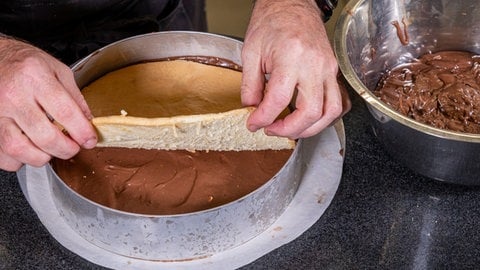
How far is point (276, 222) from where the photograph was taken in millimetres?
1214

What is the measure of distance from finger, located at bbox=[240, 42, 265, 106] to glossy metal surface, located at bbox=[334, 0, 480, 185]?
6.5 inches

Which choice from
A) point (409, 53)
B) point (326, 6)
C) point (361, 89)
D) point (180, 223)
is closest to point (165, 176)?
point (180, 223)

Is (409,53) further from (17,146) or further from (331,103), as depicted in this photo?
(17,146)

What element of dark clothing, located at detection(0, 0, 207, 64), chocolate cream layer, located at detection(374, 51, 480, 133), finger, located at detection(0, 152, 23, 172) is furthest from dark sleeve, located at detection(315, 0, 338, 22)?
finger, located at detection(0, 152, 23, 172)

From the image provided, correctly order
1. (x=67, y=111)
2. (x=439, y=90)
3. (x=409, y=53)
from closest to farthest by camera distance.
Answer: (x=67, y=111) → (x=439, y=90) → (x=409, y=53)

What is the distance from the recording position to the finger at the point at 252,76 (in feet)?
3.72

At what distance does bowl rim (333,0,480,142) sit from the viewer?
3.61ft

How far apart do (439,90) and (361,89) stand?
0.23 metres

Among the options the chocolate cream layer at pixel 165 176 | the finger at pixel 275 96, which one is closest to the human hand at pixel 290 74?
the finger at pixel 275 96

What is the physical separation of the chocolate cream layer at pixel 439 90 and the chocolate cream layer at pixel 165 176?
0.26 meters

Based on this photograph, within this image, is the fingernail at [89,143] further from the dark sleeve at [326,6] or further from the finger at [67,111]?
the dark sleeve at [326,6]

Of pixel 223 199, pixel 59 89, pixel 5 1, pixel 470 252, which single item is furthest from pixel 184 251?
pixel 5 1

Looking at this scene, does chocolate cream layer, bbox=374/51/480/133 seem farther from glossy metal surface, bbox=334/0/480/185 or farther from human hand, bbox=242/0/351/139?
human hand, bbox=242/0/351/139

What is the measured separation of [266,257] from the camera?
3.81 ft
